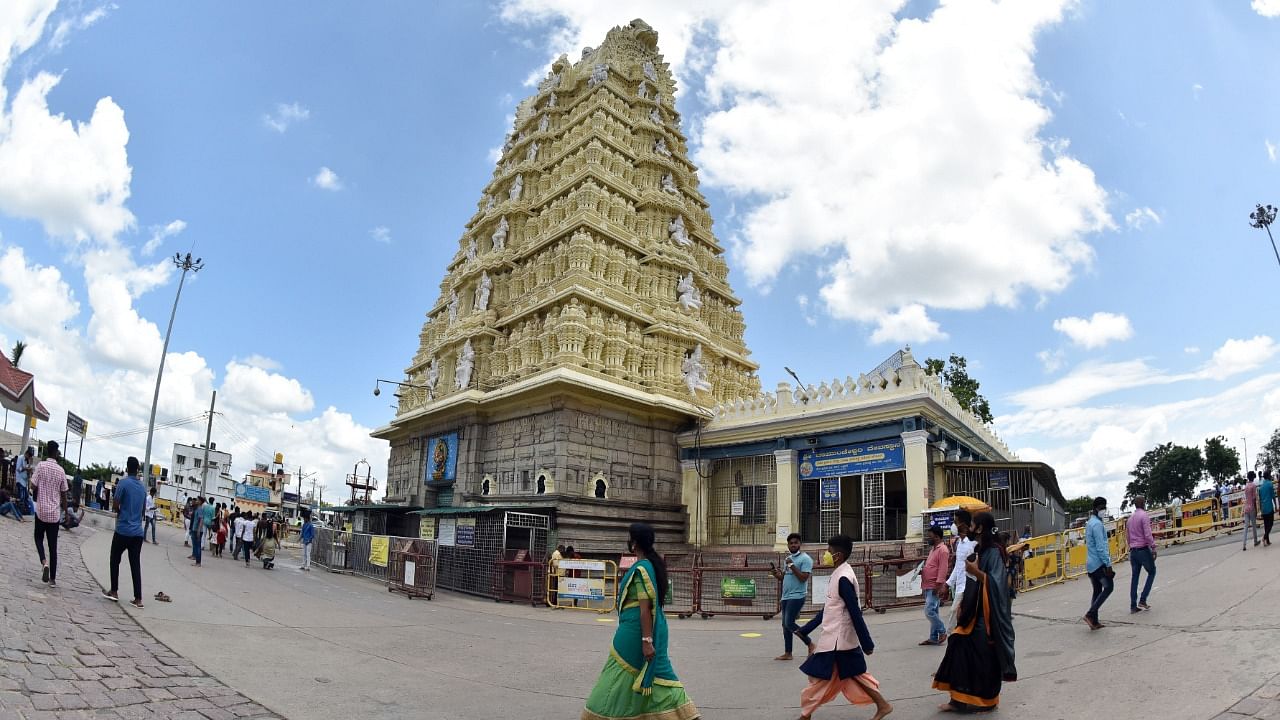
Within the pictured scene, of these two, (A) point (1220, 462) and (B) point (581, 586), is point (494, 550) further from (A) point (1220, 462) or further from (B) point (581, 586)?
(A) point (1220, 462)

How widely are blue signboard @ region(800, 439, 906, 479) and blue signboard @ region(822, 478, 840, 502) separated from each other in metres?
0.14

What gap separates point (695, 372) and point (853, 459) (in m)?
6.90

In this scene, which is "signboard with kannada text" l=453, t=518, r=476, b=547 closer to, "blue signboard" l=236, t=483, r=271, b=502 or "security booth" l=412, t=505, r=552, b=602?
"security booth" l=412, t=505, r=552, b=602

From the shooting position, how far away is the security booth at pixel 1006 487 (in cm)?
1689

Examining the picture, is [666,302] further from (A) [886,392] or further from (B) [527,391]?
→ (A) [886,392]

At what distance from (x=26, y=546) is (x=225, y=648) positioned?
730cm

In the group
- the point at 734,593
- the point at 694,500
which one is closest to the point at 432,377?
the point at 694,500

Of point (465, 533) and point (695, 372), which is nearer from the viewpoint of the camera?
point (465, 533)

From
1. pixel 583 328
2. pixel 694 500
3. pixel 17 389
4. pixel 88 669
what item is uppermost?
pixel 583 328

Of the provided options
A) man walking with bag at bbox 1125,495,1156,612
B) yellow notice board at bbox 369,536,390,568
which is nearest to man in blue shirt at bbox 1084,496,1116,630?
man walking with bag at bbox 1125,495,1156,612

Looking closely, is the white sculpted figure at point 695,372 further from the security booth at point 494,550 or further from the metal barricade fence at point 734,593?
the metal barricade fence at point 734,593

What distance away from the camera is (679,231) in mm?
25844

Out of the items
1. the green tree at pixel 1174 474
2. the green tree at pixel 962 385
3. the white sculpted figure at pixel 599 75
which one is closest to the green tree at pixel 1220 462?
the green tree at pixel 1174 474

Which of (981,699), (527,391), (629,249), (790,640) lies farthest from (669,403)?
(981,699)
